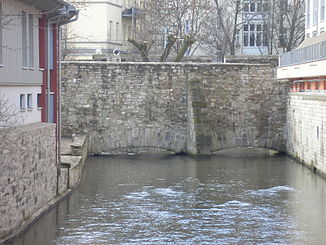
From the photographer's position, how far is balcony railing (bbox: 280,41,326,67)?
2919cm

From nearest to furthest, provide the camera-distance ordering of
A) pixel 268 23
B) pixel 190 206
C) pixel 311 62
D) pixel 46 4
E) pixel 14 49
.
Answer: pixel 14 49 < pixel 46 4 < pixel 190 206 < pixel 311 62 < pixel 268 23

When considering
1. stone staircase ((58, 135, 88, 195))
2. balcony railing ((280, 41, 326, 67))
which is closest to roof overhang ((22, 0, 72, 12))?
stone staircase ((58, 135, 88, 195))

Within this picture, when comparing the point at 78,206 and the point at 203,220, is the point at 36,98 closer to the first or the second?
the point at 78,206

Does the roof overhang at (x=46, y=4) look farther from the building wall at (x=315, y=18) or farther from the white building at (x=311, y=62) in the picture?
the building wall at (x=315, y=18)

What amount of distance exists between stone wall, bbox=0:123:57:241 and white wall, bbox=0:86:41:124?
1.03 feet

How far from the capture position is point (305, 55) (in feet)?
106

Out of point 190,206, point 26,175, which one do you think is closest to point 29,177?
point 26,175

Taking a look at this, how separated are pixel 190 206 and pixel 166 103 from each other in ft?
49.9

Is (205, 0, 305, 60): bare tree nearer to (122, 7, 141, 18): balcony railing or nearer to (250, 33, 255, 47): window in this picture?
(250, 33, 255, 47): window

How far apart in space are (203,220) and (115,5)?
37.9 metres

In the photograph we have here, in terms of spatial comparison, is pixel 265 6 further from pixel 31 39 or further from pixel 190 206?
pixel 31 39

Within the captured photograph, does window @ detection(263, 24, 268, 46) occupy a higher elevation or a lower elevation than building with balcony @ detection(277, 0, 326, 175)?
higher

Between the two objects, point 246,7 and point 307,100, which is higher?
point 246,7

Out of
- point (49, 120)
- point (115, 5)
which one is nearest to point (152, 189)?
point (49, 120)
